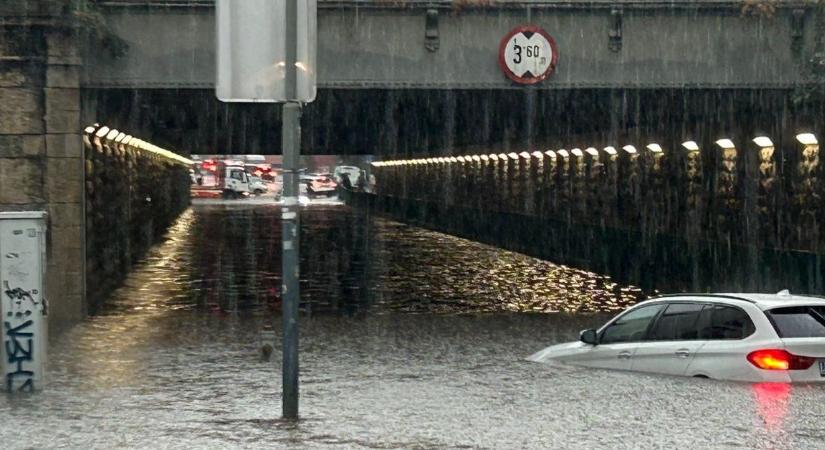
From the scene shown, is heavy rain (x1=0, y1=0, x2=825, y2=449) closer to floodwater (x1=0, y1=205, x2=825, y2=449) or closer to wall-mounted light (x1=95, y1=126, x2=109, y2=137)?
floodwater (x1=0, y1=205, x2=825, y2=449)

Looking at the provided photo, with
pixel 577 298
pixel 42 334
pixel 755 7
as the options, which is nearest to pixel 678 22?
pixel 755 7

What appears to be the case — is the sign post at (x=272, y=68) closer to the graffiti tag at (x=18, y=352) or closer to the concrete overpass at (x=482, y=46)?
the graffiti tag at (x=18, y=352)

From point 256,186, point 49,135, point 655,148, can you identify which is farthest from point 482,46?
point 256,186

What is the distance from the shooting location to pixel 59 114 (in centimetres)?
Result: 2225

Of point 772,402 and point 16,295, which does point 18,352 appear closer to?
point 16,295

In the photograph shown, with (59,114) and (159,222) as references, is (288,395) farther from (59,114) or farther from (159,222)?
(159,222)

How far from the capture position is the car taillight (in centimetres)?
1287

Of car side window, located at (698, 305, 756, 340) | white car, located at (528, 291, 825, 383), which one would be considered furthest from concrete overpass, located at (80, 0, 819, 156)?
car side window, located at (698, 305, 756, 340)

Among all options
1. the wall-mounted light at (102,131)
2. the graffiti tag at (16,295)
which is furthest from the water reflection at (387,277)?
the graffiti tag at (16,295)

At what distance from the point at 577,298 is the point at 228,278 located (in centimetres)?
845

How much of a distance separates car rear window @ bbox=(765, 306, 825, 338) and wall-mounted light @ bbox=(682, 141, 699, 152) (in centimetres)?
2181

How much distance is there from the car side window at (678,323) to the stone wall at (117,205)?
11893 millimetres

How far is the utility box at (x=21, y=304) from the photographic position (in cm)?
1344

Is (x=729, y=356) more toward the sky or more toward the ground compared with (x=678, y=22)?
more toward the ground
